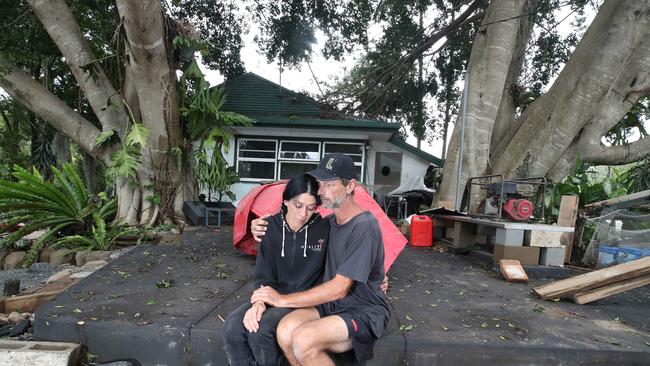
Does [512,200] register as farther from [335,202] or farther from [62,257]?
[62,257]

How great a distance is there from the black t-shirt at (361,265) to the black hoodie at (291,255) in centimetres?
8

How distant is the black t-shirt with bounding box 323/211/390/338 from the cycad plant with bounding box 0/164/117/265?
5.83m

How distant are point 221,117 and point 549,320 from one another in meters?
6.69

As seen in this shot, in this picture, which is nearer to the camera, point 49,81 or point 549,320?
point 549,320

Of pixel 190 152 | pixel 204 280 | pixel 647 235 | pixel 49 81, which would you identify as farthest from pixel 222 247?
pixel 49 81

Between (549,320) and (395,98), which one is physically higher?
(395,98)

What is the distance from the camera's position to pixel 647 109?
448 inches

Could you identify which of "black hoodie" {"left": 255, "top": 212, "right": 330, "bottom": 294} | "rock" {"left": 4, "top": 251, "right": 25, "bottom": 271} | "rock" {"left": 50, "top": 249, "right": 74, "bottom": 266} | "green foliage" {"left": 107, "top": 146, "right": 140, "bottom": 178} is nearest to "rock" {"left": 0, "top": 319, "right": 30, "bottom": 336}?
"black hoodie" {"left": 255, "top": 212, "right": 330, "bottom": 294}

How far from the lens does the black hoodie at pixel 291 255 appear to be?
2.41 meters

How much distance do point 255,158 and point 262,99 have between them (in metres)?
2.29

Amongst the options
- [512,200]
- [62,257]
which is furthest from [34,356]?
[512,200]

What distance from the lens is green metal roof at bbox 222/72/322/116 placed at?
12586 mm

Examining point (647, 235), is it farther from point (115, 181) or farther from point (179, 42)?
point (115, 181)

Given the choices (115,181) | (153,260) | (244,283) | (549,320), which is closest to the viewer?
(549,320)
